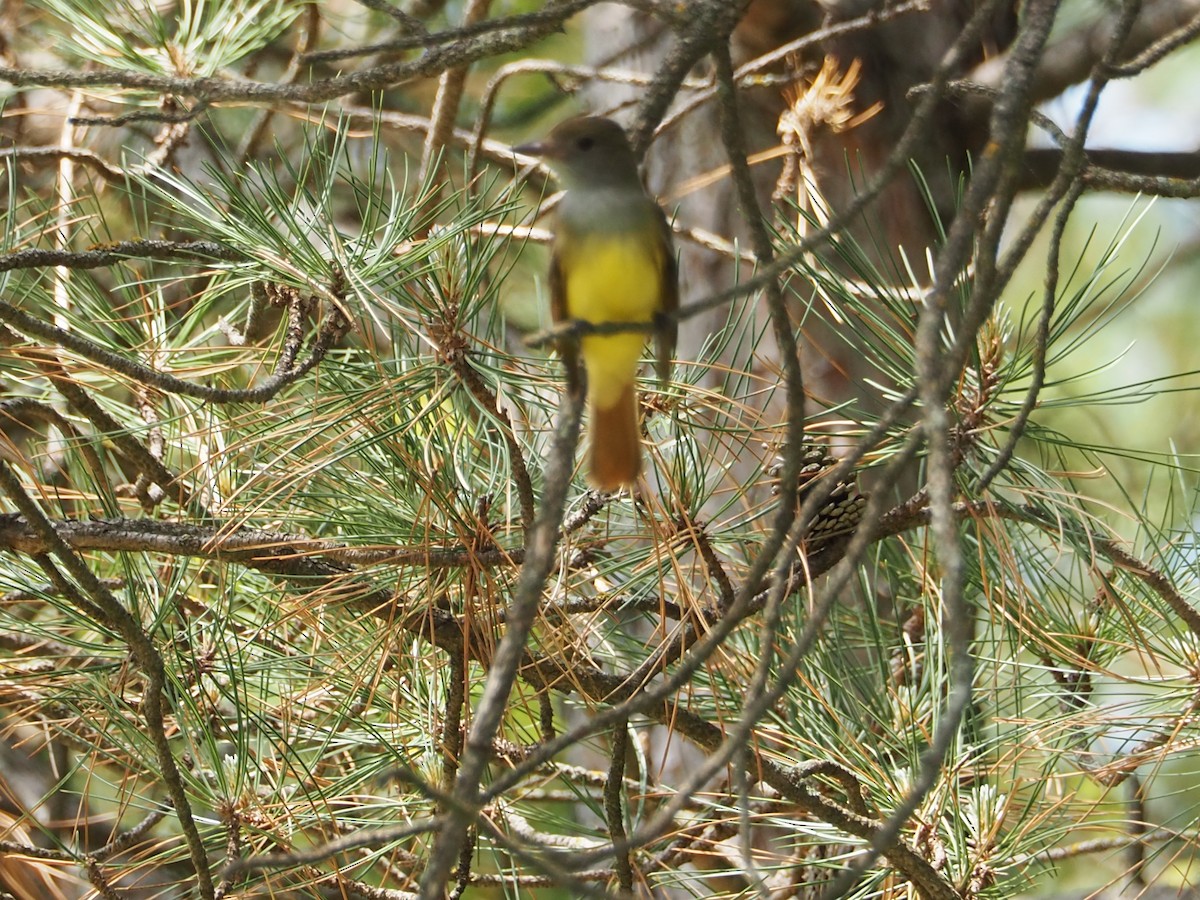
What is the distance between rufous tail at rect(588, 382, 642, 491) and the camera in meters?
1.48

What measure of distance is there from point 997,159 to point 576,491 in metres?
1.14

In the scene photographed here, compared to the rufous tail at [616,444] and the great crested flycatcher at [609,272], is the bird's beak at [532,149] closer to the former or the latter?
the great crested flycatcher at [609,272]

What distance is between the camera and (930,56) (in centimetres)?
286

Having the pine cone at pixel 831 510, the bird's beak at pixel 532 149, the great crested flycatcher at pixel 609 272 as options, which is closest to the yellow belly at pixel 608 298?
the great crested flycatcher at pixel 609 272

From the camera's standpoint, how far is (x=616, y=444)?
151 cm

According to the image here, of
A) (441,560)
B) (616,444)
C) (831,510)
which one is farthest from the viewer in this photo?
(831,510)

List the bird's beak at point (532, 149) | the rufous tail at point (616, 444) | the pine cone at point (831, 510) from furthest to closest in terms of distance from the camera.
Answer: the pine cone at point (831, 510) → the bird's beak at point (532, 149) → the rufous tail at point (616, 444)

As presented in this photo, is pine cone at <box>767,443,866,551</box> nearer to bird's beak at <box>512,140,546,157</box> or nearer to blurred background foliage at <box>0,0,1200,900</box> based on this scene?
blurred background foliage at <box>0,0,1200,900</box>

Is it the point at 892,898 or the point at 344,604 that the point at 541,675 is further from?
the point at 892,898

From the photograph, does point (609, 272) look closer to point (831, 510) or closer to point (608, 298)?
point (608, 298)

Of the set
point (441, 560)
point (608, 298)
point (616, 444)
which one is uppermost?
point (608, 298)

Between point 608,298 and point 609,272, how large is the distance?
0.11 feet

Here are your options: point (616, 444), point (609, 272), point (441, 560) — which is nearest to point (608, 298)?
point (609, 272)

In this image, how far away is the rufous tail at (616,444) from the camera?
1.48 m
